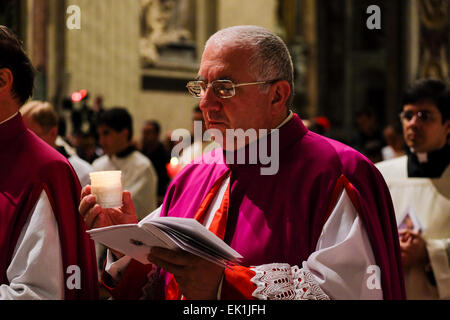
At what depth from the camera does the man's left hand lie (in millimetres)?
2219

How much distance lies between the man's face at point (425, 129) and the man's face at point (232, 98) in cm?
172

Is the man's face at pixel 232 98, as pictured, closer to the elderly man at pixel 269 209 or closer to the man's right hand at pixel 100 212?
the elderly man at pixel 269 209

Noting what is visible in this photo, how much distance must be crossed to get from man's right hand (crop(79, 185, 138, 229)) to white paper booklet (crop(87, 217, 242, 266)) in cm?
15

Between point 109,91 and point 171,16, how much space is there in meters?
3.24

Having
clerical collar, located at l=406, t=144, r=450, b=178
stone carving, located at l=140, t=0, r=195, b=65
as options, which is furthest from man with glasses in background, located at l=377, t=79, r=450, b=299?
stone carving, located at l=140, t=0, r=195, b=65

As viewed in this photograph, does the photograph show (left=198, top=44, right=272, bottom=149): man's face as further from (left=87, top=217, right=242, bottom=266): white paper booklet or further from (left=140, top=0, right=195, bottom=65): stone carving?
(left=140, top=0, right=195, bottom=65): stone carving

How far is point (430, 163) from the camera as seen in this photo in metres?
4.09

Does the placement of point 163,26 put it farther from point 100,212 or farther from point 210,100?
point 100,212

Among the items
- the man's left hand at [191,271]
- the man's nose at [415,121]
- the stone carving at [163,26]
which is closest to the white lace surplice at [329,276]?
the man's left hand at [191,271]

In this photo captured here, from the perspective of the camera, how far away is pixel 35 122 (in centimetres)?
473

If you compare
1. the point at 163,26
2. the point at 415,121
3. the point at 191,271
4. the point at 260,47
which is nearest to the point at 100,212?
the point at 191,271

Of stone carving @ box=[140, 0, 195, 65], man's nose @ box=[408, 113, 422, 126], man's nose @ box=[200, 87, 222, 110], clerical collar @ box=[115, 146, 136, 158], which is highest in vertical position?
stone carving @ box=[140, 0, 195, 65]

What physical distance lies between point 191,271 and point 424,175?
2.24 m

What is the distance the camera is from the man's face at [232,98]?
8.18 feet
